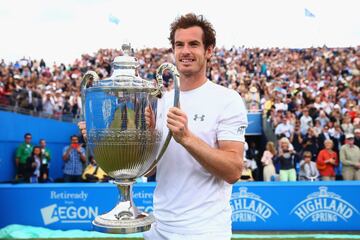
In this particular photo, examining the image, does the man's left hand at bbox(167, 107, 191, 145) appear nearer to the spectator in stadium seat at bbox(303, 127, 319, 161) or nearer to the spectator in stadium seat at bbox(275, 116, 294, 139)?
the spectator in stadium seat at bbox(303, 127, 319, 161)

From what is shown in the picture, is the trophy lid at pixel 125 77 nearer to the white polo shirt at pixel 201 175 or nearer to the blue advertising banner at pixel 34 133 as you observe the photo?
the white polo shirt at pixel 201 175

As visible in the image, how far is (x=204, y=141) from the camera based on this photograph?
75.6 inches

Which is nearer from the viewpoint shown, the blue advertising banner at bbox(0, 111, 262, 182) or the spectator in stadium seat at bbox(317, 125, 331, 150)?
the spectator in stadium seat at bbox(317, 125, 331, 150)

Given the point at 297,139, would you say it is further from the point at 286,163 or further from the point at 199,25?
the point at 199,25

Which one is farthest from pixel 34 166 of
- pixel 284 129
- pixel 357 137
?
pixel 357 137

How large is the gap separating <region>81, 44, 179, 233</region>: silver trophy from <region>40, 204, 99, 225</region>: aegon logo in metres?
5.56

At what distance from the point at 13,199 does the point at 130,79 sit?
239 inches

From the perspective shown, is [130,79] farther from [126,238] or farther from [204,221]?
[126,238]

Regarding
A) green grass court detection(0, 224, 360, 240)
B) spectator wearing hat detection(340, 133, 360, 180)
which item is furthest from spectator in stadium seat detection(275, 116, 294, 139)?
green grass court detection(0, 224, 360, 240)

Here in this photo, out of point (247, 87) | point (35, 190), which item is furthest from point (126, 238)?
point (247, 87)

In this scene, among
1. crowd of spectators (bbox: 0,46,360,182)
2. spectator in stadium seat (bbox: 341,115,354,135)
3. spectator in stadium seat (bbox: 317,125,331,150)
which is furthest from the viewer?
crowd of spectators (bbox: 0,46,360,182)

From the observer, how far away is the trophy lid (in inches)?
71.4

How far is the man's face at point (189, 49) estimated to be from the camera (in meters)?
1.93

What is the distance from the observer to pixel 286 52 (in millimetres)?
19875
